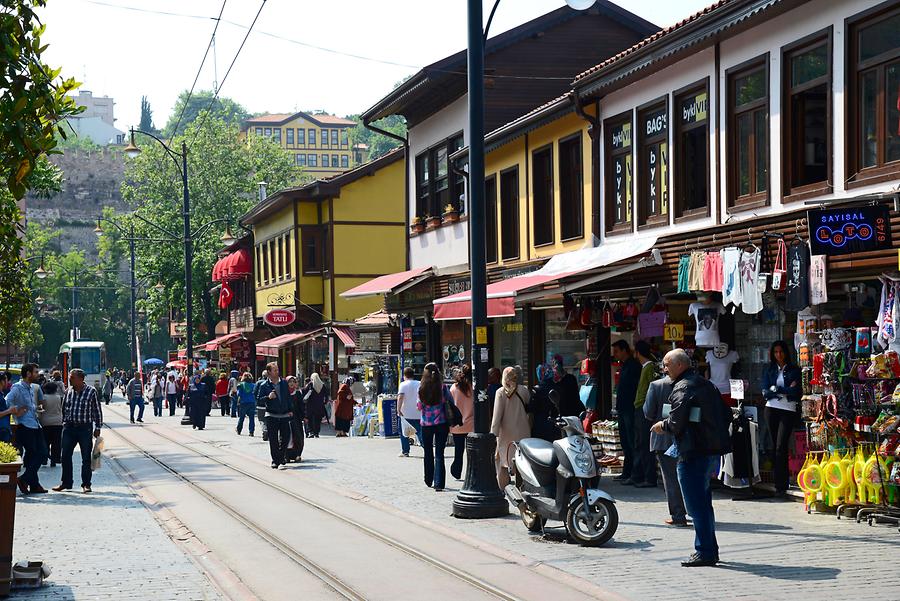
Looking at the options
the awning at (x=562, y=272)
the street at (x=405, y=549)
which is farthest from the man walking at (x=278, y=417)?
the awning at (x=562, y=272)

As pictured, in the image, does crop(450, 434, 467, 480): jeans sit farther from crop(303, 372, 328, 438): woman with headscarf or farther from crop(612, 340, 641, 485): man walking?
crop(303, 372, 328, 438): woman with headscarf

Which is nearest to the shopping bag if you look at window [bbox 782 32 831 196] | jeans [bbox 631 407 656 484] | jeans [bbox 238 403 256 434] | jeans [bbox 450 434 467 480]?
jeans [bbox 450 434 467 480]

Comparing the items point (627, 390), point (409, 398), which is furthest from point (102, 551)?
point (409, 398)

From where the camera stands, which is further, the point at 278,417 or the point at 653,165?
the point at 278,417

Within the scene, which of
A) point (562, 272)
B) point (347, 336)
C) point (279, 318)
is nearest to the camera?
point (562, 272)

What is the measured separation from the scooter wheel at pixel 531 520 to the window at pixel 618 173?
749cm

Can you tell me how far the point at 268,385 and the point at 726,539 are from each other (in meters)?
12.4

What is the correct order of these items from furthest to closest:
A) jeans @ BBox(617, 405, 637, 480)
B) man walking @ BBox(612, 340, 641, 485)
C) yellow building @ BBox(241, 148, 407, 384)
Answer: yellow building @ BBox(241, 148, 407, 384) < jeans @ BBox(617, 405, 637, 480) < man walking @ BBox(612, 340, 641, 485)

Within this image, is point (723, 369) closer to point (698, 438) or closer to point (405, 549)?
point (698, 438)

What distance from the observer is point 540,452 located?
41.2ft

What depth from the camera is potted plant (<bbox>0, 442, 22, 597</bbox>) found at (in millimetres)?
9641

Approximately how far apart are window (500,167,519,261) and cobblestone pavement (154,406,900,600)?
27.0 ft

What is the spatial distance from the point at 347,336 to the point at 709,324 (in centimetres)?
2309

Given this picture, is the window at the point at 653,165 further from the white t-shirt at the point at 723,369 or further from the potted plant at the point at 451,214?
the potted plant at the point at 451,214
